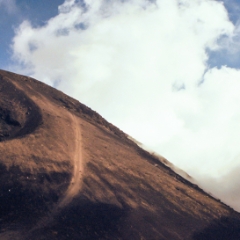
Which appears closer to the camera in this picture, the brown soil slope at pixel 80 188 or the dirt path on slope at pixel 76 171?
the brown soil slope at pixel 80 188

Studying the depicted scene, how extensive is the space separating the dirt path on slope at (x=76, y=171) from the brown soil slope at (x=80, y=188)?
9 centimetres

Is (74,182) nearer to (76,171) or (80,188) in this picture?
(80,188)

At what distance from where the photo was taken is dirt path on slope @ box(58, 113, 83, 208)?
3209 cm

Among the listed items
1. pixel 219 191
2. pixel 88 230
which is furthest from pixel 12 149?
pixel 219 191

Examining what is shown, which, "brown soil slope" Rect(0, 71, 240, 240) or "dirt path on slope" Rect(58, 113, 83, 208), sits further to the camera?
"dirt path on slope" Rect(58, 113, 83, 208)

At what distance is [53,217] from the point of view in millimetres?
28922

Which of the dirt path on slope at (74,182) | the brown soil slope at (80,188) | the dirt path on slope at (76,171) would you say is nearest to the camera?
the dirt path on slope at (74,182)

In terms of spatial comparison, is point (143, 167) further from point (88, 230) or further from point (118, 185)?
point (88, 230)

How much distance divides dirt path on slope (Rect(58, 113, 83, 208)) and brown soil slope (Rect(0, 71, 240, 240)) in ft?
0.31

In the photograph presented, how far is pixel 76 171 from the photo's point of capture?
121 feet

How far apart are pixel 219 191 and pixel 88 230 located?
39812 millimetres

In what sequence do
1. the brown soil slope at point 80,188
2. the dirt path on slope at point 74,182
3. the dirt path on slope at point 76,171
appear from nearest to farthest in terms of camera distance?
the dirt path on slope at point 74,182
the brown soil slope at point 80,188
the dirt path on slope at point 76,171

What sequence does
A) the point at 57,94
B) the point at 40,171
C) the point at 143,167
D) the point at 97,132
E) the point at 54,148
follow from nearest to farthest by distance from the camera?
the point at 40,171 → the point at 54,148 → the point at 143,167 → the point at 97,132 → the point at 57,94

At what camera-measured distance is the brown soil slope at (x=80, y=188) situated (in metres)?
29.0
